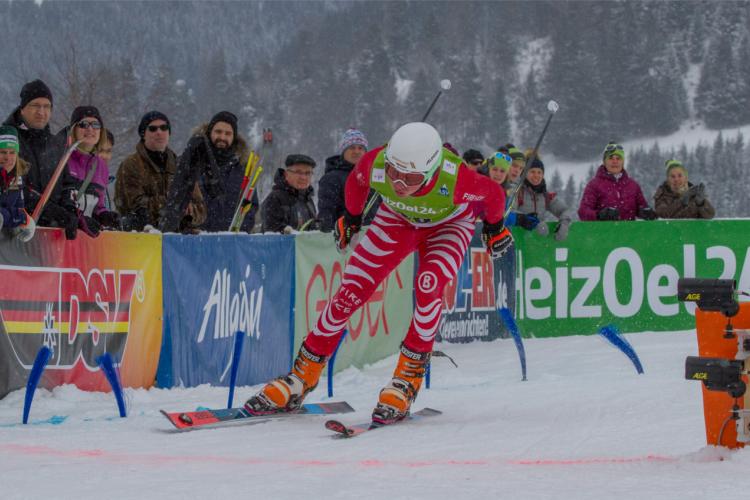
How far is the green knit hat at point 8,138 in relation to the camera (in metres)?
5.82

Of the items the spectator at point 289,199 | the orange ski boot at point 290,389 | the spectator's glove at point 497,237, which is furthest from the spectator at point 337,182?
the orange ski boot at point 290,389

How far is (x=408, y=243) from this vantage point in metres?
5.61

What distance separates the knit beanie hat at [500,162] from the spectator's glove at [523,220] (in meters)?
0.86

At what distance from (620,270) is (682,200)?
3.68 ft

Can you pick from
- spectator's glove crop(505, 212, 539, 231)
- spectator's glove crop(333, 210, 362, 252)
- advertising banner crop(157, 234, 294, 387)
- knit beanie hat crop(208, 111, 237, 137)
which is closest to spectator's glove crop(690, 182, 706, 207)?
spectator's glove crop(505, 212, 539, 231)

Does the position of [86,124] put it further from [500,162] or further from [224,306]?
[500,162]

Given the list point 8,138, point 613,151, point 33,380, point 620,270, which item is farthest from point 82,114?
point 620,270

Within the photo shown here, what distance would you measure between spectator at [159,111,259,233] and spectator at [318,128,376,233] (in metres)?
1.02

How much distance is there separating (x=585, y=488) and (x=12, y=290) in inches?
138

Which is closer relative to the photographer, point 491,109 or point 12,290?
point 12,290

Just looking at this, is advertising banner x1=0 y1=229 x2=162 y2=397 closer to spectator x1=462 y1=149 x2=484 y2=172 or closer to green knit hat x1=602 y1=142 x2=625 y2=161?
spectator x1=462 y1=149 x2=484 y2=172

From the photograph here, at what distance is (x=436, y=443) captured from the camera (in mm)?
4602

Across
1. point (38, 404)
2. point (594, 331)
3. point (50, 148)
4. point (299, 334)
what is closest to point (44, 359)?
point (38, 404)

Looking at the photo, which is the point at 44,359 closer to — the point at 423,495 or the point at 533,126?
the point at 423,495
